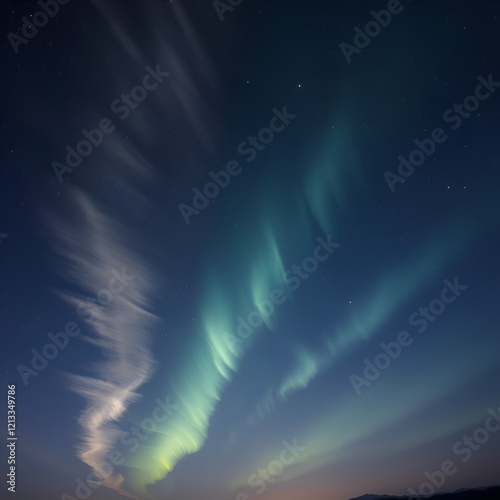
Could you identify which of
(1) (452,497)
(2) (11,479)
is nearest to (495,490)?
(1) (452,497)

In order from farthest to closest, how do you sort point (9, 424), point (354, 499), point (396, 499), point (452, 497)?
point (354, 499)
point (396, 499)
point (452, 497)
point (9, 424)

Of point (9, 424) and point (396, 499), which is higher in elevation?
point (9, 424)

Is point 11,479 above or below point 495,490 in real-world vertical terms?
above

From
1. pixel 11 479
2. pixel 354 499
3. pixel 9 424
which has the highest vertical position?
pixel 9 424

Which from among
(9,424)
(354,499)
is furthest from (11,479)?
(354,499)

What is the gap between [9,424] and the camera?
87.8 feet

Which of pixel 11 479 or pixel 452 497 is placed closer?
pixel 11 479

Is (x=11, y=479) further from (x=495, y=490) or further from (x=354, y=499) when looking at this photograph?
(x=354, y=499)

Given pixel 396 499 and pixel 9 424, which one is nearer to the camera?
pixel 9 424

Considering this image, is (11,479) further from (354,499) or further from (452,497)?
(354,499)

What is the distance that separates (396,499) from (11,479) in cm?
14156

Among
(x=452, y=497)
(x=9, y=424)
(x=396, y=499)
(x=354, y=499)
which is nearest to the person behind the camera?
(x=9, y=424)

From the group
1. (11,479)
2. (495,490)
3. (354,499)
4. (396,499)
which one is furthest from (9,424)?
(354,499)

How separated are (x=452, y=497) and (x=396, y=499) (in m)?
27.2
